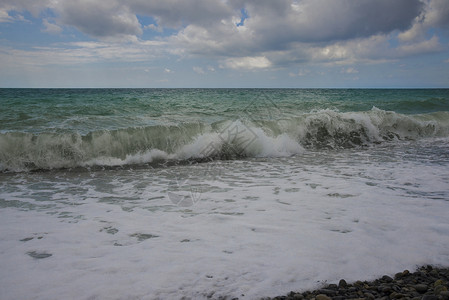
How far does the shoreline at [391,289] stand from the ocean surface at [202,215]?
83 millimetres

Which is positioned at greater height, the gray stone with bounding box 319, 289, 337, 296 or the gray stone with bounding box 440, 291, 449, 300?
the gray stone with bounding box 440, 291, 449, 300

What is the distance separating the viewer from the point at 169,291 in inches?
87.6

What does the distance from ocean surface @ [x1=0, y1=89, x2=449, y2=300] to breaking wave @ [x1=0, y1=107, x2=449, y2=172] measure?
5 cm

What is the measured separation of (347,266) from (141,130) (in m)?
7.67

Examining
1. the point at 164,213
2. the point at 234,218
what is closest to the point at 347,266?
the point at 234,218

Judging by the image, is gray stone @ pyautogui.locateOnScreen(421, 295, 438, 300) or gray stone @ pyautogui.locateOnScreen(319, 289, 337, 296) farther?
gray stone @ pyautogui.locateOnScreen(319, 289, 337, 296)

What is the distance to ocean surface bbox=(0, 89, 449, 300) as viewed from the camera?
2.42 m

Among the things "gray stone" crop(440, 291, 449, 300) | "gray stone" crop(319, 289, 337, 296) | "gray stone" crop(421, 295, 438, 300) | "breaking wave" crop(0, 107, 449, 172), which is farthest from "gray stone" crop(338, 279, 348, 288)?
"breaking wave" crop(0, 107, 449, 172)

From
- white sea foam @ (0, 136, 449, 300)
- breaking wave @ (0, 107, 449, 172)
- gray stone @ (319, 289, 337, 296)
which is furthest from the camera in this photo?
breaking wave @ (0, 107, 449, 172)

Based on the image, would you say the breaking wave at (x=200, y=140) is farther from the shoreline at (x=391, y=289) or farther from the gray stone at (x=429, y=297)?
the gray stone at (x=429, y=297)

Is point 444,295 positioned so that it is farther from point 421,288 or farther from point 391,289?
point 391,289

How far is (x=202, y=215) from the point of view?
386cm

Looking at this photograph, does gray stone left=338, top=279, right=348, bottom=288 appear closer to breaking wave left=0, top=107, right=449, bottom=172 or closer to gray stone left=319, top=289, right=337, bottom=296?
gray stone left=319, top=289, right=337, bottom=296

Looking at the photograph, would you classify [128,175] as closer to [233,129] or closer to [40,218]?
[40,218]
